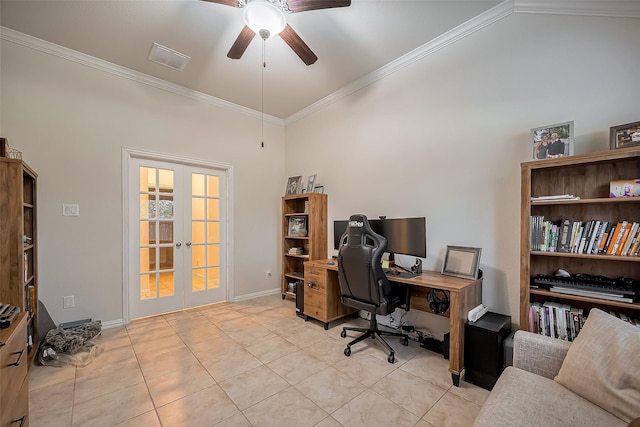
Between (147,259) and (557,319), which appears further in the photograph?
(147,259)

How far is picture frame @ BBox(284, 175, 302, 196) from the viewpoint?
13.6ft

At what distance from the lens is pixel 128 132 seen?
3150mm

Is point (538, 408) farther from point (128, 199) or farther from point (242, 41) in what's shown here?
point (128, 199)

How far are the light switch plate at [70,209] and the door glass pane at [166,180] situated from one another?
0.86 meters

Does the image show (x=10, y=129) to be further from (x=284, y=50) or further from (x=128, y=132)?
(x=284, y=50)

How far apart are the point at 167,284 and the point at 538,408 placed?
3.76 meters

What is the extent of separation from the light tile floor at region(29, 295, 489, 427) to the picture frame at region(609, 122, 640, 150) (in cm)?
184

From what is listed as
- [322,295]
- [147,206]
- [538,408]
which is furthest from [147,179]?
[538,408]

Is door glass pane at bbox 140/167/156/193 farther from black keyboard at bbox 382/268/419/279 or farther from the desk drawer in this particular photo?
black keyboard at bbox 382/268/419/279

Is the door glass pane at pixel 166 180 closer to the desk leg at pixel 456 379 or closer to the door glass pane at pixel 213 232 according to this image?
the door glass pane at pixel 213 232

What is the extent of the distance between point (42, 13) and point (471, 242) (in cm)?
428

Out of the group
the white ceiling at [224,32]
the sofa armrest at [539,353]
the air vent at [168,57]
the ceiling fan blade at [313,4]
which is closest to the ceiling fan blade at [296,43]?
the ceiling fan blade at [313,4]

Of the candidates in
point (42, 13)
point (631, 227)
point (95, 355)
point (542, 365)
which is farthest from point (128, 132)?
point (631, 227)

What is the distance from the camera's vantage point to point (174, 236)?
138 inches
